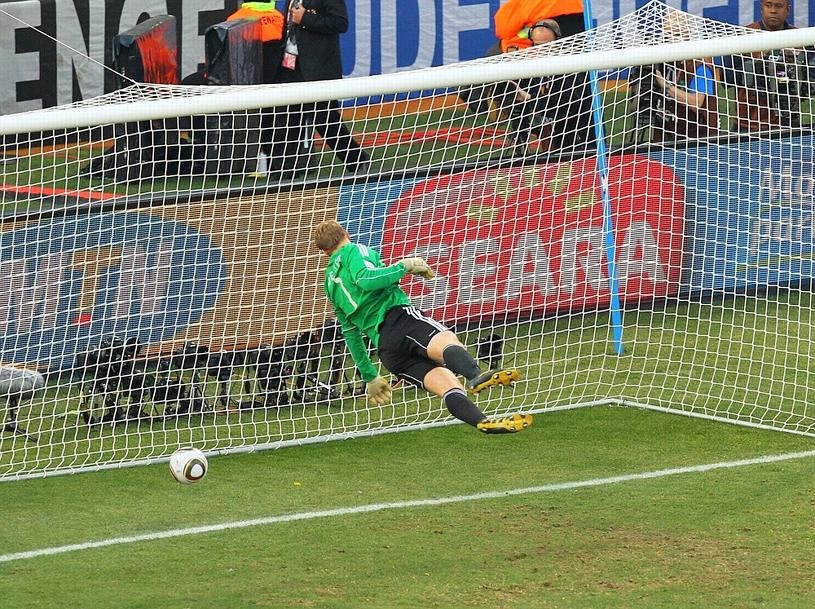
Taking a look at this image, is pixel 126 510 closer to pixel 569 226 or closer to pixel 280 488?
pixel 280 488

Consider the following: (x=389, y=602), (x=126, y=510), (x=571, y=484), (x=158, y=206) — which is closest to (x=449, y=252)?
(x=158, y=206)

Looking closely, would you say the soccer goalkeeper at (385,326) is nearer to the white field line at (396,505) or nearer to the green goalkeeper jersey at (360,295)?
the green goalkeeper jersey at (360,295)

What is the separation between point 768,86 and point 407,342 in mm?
4455

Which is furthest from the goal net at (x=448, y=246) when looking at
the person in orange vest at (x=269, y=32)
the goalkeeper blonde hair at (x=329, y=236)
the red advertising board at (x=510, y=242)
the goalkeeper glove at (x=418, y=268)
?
the person in orange vest at (x=269, y=32)

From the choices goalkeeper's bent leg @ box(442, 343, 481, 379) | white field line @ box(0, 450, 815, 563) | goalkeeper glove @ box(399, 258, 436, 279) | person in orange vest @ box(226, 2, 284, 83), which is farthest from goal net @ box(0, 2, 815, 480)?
person in orange vest @ box(226, 2, 284, 83)

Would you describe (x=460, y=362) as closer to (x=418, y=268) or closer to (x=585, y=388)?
(x=418, y=268)

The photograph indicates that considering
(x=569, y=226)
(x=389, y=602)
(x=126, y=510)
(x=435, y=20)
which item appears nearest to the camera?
(x=389, y=602)

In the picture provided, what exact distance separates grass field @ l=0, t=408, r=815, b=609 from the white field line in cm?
2

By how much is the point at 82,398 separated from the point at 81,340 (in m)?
0.73

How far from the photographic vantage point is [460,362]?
8.48 m

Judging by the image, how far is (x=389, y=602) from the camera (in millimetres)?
6938

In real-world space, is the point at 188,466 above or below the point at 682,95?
below

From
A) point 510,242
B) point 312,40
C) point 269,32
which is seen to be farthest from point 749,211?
point 269,32

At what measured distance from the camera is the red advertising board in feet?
36.8
